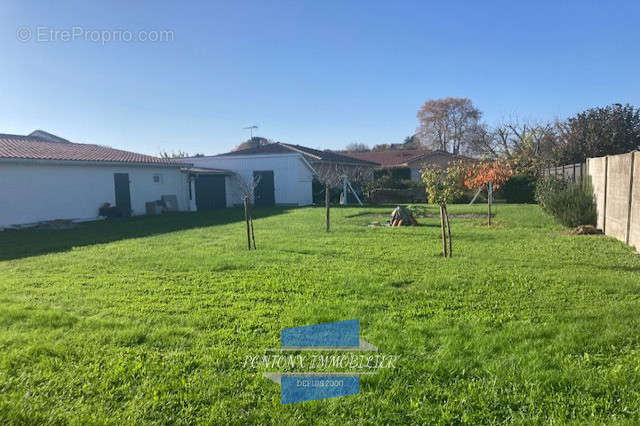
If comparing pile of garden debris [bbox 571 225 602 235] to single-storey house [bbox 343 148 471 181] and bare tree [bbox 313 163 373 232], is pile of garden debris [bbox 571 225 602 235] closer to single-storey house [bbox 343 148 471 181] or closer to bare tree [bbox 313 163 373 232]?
bare tree [bbox 313 163 373 232]

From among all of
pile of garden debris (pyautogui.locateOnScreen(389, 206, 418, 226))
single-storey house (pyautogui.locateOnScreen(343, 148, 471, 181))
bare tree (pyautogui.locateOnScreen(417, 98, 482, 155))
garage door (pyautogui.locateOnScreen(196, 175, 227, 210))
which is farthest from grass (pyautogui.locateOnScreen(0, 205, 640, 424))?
bare tree (pyautogui.locateOnScreen(417, 98, 482, 155))

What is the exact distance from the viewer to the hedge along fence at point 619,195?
8.51 metres

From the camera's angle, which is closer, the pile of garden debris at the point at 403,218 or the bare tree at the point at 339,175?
the pile of garden debris at the point at 403,218

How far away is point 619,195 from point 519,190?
53.4 ft

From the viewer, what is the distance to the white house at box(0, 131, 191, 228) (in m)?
15.7

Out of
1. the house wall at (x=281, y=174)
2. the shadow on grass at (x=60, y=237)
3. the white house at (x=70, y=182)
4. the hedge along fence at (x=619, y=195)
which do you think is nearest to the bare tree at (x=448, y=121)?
the house wall at (x=281, y=174)

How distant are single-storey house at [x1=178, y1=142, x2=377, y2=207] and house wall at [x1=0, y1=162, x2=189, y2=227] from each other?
194 inches

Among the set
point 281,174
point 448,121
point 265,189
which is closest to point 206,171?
point 265,189

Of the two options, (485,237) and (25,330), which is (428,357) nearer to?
(25,330)

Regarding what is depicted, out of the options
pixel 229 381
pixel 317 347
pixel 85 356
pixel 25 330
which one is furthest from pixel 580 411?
pixel 25 330

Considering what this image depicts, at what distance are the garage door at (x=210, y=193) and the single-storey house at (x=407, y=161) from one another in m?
11.2

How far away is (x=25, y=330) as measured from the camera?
457 centimetres

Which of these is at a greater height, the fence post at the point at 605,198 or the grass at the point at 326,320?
the fence post at the point at 605,198

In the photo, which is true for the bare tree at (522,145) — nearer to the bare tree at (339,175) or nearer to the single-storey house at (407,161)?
the single-storey house at (407,161)
